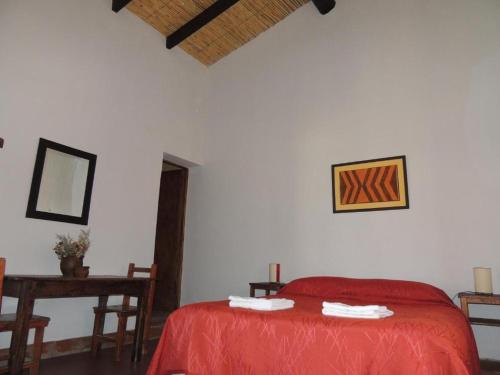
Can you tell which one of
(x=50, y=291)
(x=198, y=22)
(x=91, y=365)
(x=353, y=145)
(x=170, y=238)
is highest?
(x=198, y=22)

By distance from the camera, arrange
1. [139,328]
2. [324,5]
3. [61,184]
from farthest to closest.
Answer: [324,5]
[61,184]
[139,328]

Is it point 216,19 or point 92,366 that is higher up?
point 216,19

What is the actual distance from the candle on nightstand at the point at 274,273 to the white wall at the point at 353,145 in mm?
197

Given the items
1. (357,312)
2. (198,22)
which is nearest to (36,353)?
(357,312)

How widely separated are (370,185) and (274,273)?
1.22 m

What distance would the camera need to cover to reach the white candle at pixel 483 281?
2523 mm

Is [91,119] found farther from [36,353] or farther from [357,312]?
[357,312]

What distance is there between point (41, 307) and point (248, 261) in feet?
6.40

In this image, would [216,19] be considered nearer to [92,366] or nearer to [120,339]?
[120,339]

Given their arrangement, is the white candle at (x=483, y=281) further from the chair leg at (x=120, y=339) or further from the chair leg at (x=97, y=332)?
the chair leg at (x=97, y=332)

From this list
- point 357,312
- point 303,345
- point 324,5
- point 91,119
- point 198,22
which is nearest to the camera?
point 303,345

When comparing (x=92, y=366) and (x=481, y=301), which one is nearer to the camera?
(x=481, y=301)

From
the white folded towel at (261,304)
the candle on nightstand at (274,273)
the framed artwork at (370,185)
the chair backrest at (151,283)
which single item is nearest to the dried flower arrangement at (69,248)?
the chair backrest at (151,283)

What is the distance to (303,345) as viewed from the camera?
1.52 metres
